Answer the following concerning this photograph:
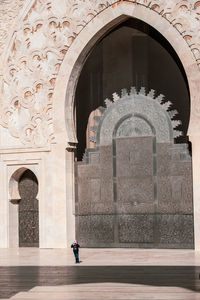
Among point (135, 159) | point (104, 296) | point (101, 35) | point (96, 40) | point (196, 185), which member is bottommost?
point (104, 296)

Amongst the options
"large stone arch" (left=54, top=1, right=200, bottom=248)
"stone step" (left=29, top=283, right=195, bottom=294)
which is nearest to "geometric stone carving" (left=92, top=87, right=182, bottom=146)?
"large stone arch" (left=54, top=1, right=200, bottom=248)

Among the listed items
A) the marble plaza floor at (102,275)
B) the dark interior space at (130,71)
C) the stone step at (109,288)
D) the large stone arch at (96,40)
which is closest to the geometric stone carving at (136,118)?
the dark interior space at (130,71)

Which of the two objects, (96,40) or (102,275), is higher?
(96,40)

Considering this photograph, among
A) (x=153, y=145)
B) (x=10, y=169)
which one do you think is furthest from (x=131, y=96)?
(x=10, y=169)

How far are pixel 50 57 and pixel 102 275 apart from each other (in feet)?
27.0

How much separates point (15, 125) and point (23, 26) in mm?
3022

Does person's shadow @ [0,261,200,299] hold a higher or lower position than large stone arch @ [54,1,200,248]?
lower

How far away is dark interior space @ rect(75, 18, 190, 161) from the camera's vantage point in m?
19.0

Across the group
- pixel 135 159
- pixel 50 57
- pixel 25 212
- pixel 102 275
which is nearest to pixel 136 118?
pixel 135 159

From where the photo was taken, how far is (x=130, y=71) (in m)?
19.5

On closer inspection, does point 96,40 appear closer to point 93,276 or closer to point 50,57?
point 50,57

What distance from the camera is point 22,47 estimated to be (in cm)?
1934

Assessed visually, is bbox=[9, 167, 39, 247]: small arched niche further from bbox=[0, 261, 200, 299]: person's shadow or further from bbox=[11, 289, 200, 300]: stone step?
bbox=[11, 289, 200, 300]: stone step

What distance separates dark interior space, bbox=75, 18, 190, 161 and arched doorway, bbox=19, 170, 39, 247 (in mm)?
1762
